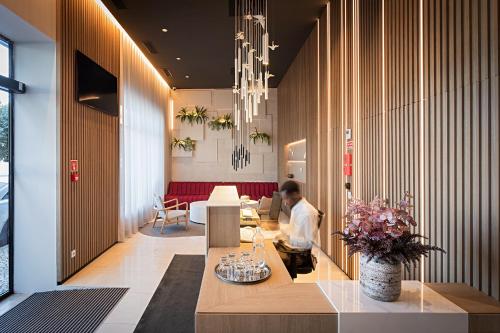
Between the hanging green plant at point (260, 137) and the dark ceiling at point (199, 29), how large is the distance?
2529 mm

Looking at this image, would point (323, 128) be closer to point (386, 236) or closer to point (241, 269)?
point (241, 269)

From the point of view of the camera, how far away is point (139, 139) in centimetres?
681

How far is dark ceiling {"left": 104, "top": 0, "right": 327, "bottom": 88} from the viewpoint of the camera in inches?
182

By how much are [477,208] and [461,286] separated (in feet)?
1.71

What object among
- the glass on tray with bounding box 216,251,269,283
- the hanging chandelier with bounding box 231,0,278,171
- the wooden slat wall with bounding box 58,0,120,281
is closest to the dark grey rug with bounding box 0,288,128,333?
the wooden slat wall with bounding box 58,0,120,281

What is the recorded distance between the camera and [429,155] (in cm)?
239

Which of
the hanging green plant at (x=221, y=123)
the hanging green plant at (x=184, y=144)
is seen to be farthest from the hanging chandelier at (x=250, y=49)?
the hanging green plant at (x=184, y=144)

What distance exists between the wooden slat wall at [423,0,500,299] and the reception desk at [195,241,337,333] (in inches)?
45.4

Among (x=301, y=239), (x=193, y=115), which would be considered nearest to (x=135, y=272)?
(x=301, y=239)

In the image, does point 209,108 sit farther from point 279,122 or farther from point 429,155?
point 429,155

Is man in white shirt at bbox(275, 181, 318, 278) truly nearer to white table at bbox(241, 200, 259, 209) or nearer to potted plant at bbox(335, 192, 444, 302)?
potted plant at bbox(335, 192, 444, 302)

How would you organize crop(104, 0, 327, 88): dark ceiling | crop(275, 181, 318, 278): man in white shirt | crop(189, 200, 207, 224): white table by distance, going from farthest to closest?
crop(189, 200, 207, 224): white table
crop(104, 0, 327, 88): dark ceiling
crop(275, 181, 318, 278): man in white shirt

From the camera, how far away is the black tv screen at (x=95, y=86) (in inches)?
164

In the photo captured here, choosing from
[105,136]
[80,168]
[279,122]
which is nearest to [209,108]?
[279,122]
